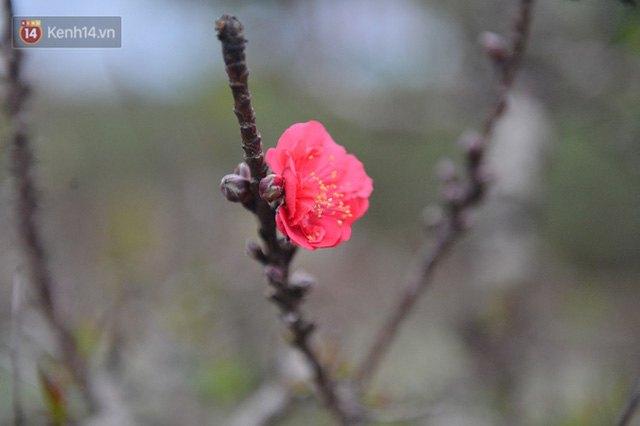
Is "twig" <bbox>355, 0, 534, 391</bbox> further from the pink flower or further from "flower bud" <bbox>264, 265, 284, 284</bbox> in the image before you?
"flower bud" <bbox>264, 265, 284, 284</bbox>

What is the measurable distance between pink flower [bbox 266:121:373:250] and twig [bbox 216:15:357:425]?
1.6 inches

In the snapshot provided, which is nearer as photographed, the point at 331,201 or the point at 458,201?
the point at 331,201

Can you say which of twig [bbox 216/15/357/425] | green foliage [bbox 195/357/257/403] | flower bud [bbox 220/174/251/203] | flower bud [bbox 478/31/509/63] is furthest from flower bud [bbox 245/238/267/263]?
green foliage [bbox 195/357/257/403]

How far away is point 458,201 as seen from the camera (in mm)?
1162

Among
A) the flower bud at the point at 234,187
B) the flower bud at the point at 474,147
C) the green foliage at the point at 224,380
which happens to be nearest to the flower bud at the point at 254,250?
the flower bud at the point at 234,187

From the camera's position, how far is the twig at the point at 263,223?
0.58m

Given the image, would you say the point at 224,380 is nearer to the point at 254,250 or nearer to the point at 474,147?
the point at 254,250

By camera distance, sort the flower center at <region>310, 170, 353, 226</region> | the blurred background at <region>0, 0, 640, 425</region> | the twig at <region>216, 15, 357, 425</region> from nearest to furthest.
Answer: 1. the twig at <region>216, 15, 357, 425</region>
2. the flower center at <region>310, 170, 353, 226</region>
3. the blurred background at <region>0, 0, 640, 425</region>

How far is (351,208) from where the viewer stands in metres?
0.91

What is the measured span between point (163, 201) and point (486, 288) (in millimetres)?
3675

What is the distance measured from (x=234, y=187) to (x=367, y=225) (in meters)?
5.39

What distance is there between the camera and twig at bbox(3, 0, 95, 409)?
3.31ft

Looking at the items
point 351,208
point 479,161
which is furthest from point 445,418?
point 351,208

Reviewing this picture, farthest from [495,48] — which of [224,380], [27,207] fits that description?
[224,380]
